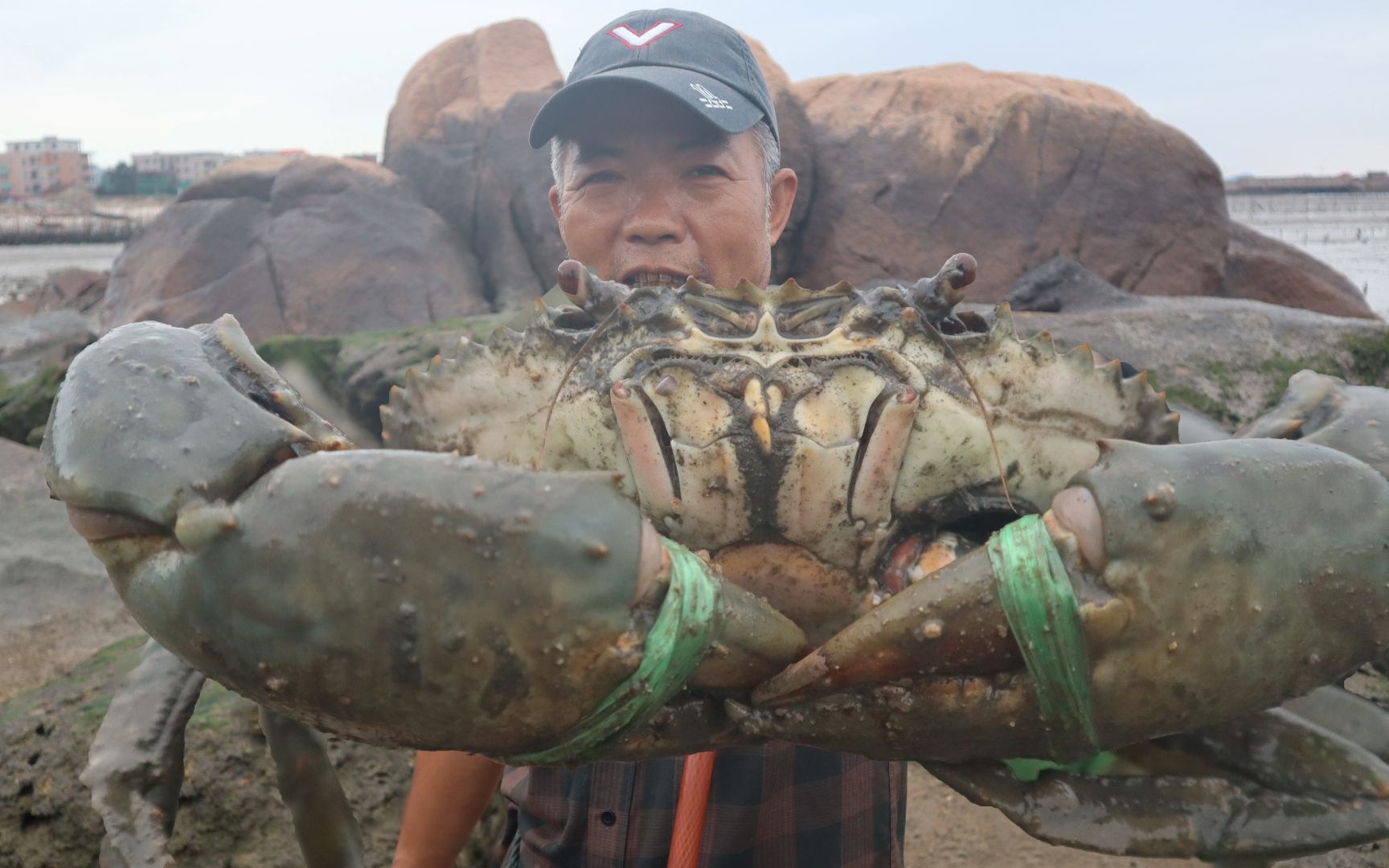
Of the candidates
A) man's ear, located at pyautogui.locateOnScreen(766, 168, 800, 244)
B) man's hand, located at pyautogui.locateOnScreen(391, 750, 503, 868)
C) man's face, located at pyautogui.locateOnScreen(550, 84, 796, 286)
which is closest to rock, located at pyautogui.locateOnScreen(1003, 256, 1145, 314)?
man's ear, located at pyautogui.locateOnScreen(766, 168, 800, 244)

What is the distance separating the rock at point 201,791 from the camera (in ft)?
10.6

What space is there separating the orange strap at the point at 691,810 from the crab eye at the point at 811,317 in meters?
0.80

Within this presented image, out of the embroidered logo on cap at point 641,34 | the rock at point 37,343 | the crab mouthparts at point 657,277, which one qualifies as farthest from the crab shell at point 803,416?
the rock at point 37,343

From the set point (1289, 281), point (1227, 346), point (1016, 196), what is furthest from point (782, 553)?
point (1289, 281)

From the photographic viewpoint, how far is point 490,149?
12.5 m

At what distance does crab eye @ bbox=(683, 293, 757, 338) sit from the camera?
5.03ft

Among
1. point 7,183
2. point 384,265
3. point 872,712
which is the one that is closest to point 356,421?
point 384,265

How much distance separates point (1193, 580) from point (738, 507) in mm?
572

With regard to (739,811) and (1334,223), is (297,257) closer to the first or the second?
(739,811)

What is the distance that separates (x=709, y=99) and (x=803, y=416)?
3.06ft

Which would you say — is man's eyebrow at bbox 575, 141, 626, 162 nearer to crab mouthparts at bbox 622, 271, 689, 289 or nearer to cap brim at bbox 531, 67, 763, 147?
cap brim at bbox 531, 67, 763, 147

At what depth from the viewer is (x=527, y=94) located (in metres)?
12.6

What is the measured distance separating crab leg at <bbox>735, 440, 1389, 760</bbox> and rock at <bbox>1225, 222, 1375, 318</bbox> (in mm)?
10620

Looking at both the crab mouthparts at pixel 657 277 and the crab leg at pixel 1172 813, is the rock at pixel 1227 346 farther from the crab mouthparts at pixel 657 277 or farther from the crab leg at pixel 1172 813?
the crab leg at pixel 1172 813
